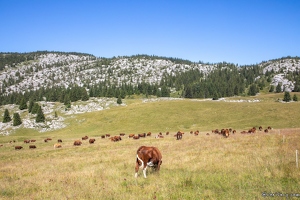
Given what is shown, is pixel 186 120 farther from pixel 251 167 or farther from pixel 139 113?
pixel 251 167

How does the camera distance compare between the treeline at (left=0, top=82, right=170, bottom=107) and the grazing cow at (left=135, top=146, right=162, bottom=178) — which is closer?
the grazing cow at (left=135, top=146, right=162, bottom=178)

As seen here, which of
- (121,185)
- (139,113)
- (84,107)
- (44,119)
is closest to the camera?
(121,185)

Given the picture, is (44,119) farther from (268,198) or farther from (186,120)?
(268,198)

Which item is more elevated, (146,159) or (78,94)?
(78,94)

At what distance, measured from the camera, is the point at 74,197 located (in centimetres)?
953

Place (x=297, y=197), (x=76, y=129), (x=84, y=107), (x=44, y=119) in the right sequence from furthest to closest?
(x=84, y=107), (x=44, y=119), (x=76, y=129), (x=297, y=197)

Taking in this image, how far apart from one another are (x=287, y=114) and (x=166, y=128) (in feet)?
106

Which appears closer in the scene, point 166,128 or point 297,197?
point 297,197

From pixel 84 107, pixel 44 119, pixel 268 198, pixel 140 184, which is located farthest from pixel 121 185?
pixel 84 107

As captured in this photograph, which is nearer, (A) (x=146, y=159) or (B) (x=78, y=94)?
(A) (x=146, y=159)

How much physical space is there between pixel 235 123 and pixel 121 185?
52035mm

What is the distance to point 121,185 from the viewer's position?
11.2 meters

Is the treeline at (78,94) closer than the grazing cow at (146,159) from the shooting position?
No

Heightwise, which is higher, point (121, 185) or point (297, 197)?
point (297, 197)
